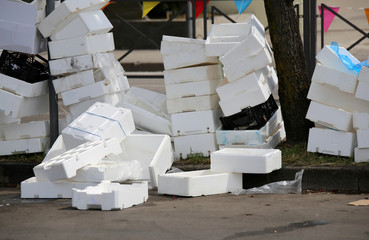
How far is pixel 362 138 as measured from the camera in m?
8.02

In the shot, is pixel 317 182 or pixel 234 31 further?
pixel 234 31

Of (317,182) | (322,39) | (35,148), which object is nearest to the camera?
(317,182)

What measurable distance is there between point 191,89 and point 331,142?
1.64 metres

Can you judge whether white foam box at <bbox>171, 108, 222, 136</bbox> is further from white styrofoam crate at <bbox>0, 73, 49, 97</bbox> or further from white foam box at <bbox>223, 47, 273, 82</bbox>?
white styrofoam crate at <bbox>0, 73, 49, 97</bbox>

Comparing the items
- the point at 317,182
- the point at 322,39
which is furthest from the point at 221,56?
the point at 322,39

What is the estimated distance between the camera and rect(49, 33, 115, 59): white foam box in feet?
29.5

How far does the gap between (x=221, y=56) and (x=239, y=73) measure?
0.28 meters

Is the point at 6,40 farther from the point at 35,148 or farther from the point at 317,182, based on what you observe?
the point at 317,182

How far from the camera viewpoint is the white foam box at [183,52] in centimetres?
877

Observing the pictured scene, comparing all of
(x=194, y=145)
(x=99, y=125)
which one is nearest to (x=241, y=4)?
(x=194, y=145)

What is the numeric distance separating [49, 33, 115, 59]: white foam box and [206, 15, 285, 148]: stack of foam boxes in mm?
1293

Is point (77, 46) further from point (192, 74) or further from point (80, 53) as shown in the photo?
point (192, 74)

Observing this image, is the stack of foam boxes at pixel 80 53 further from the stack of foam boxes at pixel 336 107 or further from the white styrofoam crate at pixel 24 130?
the stack of foam boxes at pixel 336 107

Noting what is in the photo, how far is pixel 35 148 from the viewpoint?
30.1ft
